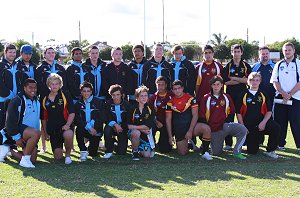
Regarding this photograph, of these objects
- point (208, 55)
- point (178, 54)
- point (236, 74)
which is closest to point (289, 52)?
point (236, 74)

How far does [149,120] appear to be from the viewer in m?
7.12

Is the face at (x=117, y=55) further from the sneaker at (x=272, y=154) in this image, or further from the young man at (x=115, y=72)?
the sneaker at (x=272, y=154)

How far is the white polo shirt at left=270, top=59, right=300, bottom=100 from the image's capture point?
7336 millimetres

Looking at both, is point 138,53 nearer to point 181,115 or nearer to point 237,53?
point 181,115

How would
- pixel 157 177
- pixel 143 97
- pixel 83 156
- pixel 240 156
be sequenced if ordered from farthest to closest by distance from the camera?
pixel 143 97
pixel 240 156
pixel 83 156
pixel 157 177

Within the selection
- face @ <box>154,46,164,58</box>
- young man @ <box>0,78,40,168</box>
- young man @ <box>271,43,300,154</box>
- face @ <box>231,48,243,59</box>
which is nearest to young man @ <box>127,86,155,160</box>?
face @ <box>154,46,164,58</box>

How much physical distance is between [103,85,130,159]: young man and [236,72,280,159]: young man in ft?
7.15

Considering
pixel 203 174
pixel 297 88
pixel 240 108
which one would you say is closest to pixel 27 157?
pixel 203 174

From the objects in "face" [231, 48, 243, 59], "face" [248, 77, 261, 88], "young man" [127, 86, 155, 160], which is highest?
"face" [231, 48, 243, 59]

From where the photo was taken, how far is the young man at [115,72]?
766 cm

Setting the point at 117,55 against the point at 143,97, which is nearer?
the point at 143,97

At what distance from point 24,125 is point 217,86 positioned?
348 cm

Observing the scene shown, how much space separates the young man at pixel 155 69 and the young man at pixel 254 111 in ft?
5.18

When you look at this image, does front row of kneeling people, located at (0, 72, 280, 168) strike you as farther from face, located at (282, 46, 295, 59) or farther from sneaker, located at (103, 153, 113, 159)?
face, located at (282, 46, 295, 59)
